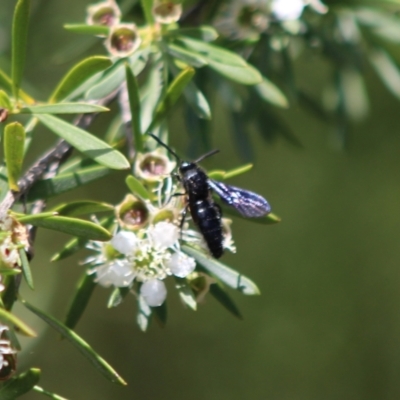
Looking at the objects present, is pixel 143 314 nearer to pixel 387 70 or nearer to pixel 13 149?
pixel 13 149

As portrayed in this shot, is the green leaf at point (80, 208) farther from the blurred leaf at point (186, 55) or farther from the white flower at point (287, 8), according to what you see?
the white flower at point (287, 8)

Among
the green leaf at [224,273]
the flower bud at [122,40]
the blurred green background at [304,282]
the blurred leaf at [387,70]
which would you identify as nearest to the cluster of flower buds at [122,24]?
the flower bud at [122,40]

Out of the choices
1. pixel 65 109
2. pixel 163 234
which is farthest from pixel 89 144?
pixel 163 234

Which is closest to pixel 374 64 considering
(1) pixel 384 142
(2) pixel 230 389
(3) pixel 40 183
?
(1) pixel 384 142

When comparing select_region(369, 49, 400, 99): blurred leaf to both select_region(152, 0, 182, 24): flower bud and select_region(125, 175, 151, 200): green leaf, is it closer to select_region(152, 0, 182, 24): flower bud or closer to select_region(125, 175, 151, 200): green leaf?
select_region(152, 0, 182, 24): flower bud

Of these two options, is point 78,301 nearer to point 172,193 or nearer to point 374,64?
point 172,193

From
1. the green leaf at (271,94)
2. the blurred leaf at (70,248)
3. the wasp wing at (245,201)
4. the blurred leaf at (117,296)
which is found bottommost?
the blurred leaf at (117,296)

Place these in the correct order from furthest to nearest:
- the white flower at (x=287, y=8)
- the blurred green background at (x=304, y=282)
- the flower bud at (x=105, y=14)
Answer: the blurred green background at (x=304, y=282), the white flower at (x=287, y=8), the flower bud at (x=105, y=14)
